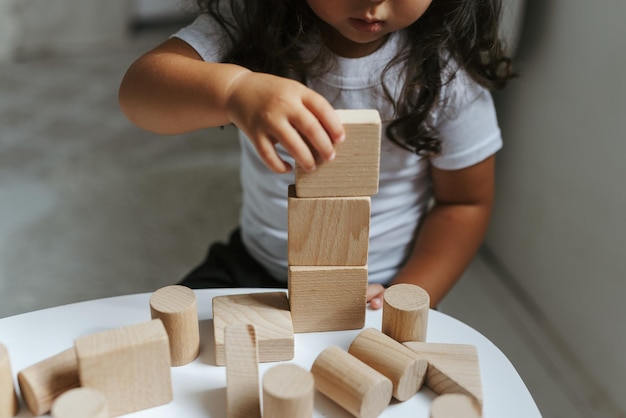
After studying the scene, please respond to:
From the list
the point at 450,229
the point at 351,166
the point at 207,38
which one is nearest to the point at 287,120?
the point at 351,166

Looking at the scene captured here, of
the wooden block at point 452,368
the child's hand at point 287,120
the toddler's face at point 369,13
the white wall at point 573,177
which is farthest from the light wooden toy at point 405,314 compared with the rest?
the white wall at point 573,177

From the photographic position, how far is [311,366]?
530 millimetres

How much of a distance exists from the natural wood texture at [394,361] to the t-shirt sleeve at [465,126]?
0.32 metres

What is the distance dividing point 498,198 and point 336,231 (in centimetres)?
55

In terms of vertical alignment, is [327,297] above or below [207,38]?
below

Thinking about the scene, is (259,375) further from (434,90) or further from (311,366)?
(434,90)

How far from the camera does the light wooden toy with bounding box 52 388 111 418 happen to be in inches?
17.2

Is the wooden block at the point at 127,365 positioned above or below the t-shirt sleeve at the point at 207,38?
below

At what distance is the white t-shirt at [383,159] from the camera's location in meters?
0.75

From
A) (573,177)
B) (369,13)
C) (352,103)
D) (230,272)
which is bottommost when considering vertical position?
(230,272)

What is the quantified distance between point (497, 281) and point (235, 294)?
0.54 metres

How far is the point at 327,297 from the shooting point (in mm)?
559

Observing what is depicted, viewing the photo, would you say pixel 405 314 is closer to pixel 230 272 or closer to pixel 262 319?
pixel 262 319

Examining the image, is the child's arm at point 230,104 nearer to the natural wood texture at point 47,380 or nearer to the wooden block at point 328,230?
the wooden block at point 328,230
